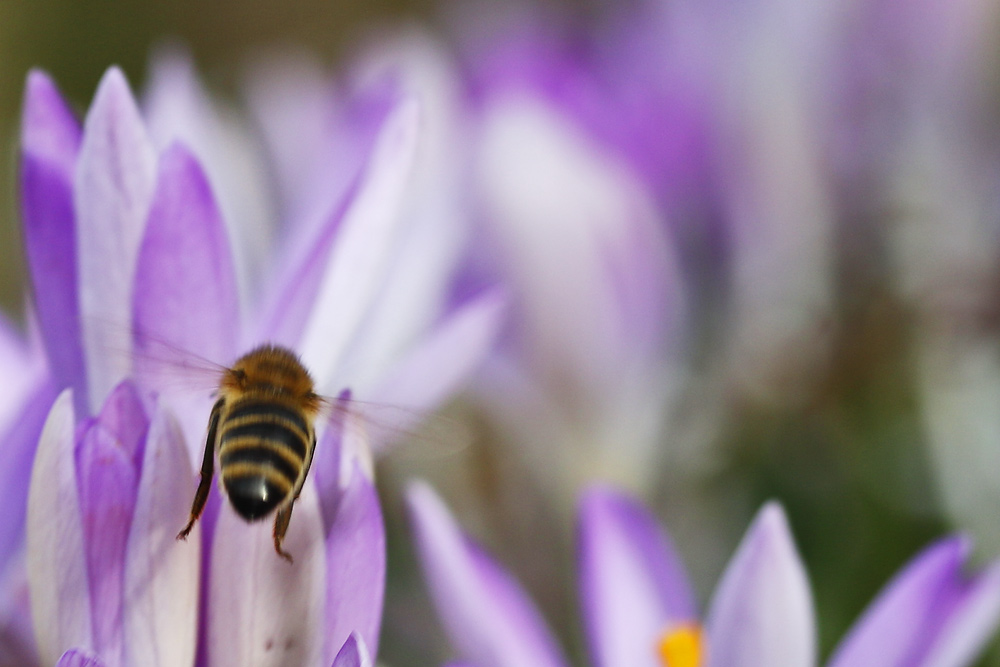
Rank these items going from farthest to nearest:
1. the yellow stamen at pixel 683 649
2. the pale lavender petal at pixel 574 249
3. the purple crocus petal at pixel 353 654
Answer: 1. the pale lavender petal at pixel 574 249
2. the yellow stamen at pixel 683 649
3. the purple crocus petal at pixel 353 654

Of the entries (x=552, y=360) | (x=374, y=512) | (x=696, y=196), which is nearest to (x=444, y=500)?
(x=552, y=360)

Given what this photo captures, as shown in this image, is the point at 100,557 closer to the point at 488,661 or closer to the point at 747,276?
the point at 488,661

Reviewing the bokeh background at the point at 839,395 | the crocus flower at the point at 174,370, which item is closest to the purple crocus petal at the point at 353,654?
the crocus flower at the point at 174,370

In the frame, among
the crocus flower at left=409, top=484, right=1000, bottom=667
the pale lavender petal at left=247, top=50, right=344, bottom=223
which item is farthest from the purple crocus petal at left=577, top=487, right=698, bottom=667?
the pale lavender petal at left=247, top=50, right=344, bottom=223

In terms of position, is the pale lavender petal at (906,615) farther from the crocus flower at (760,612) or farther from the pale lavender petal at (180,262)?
the pale lavender petal at (180,262)

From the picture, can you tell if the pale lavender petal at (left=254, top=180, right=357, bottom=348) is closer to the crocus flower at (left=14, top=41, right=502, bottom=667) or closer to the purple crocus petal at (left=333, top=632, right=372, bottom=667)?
the crocus flower at (left=14, top=41, right=502, bottom=667)
